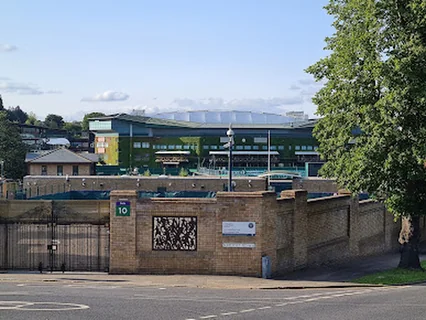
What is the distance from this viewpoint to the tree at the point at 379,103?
2317 cm

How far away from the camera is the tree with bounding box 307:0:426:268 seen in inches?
912

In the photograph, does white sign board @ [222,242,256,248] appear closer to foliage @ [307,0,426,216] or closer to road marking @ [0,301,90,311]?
foliage @ [307,0,426,216]

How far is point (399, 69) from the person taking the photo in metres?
22.6

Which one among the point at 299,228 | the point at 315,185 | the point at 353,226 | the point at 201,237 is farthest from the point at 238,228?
the point at 315,185

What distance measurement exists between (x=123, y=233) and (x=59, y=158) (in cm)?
6085

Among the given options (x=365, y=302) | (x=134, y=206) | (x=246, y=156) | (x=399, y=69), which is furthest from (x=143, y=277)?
(x=246, y=156)

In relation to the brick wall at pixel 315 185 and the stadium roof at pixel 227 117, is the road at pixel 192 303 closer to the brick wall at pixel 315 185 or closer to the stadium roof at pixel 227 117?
the brick wall at pixel 315 185

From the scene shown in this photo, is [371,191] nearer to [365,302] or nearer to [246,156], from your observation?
[365,302]

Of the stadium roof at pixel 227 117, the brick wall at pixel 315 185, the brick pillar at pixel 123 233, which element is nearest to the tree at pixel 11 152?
the brick wall at pixel 315 185

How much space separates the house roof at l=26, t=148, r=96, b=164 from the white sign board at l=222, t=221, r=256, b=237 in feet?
201

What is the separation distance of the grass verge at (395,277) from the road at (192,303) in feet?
10.2

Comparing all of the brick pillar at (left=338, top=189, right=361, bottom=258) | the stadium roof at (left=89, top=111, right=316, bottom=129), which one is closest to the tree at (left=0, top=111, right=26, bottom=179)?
the stadium roof at (left=89, top=111, right=316, bottom=129)

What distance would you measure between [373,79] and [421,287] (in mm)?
8125

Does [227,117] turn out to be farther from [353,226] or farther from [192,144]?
[353,226]
